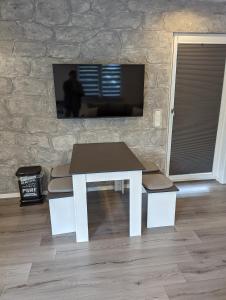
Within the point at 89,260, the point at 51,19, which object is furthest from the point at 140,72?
the point at 89,260

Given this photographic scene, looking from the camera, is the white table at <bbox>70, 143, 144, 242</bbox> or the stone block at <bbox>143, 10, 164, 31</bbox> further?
the stone block at <bbox>143, 10, 164, 31</bbox>

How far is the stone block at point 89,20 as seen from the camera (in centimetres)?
267

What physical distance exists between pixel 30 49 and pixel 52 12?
477 millimetres

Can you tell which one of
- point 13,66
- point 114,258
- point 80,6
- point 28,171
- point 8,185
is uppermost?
point 80,6

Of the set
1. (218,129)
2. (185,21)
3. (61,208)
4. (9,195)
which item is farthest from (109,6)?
(9,195)

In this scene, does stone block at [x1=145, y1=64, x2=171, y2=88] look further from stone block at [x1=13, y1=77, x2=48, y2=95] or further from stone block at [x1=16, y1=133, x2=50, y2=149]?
stone block at [x1=16, y1=133, x2=50, y2=149]

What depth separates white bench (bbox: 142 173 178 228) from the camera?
2.34m

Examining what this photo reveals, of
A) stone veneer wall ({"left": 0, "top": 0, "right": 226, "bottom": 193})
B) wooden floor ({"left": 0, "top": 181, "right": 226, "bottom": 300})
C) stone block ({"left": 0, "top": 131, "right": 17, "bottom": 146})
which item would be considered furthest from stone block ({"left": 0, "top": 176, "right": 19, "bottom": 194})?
stone block ({"left": 0, "top": 131, "right": 17, "bottom": 146})

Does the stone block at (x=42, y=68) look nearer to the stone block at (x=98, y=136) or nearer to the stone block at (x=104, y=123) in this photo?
the stone block at (x=104, y=123)

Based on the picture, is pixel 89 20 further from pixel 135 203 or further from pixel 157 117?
pixel 135 203

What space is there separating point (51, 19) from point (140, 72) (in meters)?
1.18

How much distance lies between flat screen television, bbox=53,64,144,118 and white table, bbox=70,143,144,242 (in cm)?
71

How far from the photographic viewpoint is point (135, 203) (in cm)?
221

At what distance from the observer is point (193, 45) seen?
9.82 ft
